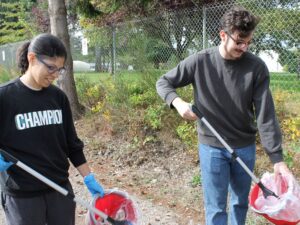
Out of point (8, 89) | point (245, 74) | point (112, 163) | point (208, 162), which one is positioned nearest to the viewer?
point (8, 89)

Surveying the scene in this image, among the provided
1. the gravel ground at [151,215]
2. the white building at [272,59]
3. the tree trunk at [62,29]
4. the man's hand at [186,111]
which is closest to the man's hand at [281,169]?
the man's hand at [186,111]

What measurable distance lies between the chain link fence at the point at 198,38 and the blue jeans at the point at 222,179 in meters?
3.83

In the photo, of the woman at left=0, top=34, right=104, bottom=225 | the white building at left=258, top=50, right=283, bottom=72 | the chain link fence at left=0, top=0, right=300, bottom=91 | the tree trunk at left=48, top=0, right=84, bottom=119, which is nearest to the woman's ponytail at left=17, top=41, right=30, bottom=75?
the woman at left=0, top=34, right=104, bottom=225

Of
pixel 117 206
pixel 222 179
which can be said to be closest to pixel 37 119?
pixel 117 206

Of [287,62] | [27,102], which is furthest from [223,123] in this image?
[287,62]

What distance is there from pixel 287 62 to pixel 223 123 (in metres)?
4.56

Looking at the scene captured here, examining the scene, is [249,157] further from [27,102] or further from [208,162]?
[27,102]

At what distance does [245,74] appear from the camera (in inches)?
112

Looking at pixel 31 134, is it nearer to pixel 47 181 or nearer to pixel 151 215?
pixel 47 181

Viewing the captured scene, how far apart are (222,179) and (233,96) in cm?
63

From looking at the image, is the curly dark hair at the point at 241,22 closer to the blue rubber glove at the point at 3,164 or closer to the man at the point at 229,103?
the man at the point at 229,103

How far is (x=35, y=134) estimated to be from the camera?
2.33 m

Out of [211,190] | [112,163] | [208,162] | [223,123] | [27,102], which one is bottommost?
[112,163]

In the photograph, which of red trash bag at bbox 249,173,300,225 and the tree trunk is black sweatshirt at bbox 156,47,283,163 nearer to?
red trash bag at bbox 249,173,300,225
